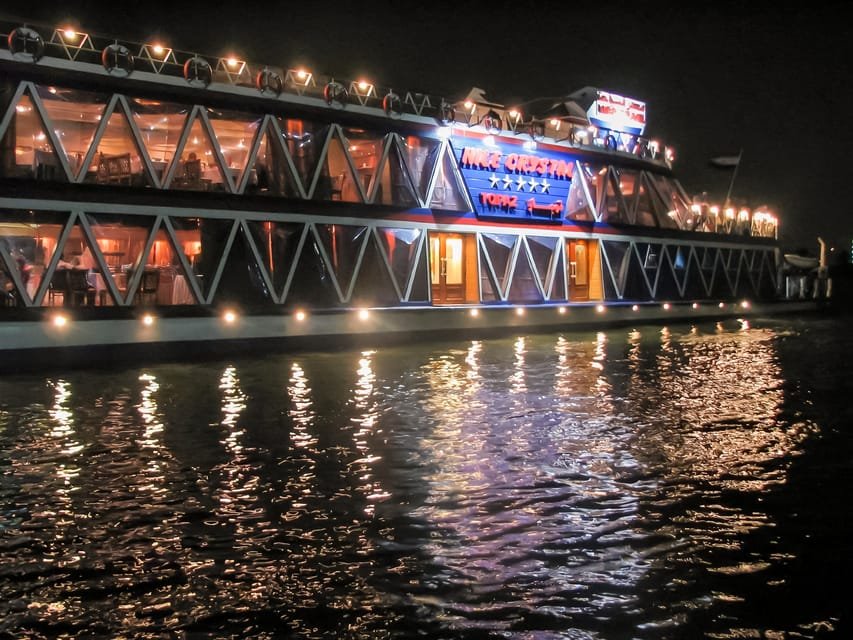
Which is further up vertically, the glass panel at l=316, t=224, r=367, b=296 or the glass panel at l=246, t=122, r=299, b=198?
the glass panel at l=246, t=122, r=299, b=198

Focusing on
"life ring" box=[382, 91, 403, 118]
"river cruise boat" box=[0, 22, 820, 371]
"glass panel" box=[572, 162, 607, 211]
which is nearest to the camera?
"river cruise boat" box=[0, 22, 820, 371]

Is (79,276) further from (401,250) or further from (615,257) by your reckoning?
(615,257)

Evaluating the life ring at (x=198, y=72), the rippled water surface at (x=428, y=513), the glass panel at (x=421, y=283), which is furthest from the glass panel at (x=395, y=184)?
the rippled water surface at (x=428, y=513)

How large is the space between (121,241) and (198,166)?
3.29 m

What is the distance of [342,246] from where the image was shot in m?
27.4

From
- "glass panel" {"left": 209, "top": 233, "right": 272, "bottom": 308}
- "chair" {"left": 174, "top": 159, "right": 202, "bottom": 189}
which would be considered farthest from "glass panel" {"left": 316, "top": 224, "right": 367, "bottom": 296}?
"chair" {"left": 174, "top": 159, "right": 202, "bottom": 189}

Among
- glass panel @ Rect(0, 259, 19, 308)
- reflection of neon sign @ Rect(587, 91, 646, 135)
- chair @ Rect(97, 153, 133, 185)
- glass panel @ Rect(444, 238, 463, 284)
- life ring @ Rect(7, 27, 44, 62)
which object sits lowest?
glass panel @ Rect(0, 259, 19, 308)

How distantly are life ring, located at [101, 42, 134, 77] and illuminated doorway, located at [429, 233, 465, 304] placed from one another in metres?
12.5

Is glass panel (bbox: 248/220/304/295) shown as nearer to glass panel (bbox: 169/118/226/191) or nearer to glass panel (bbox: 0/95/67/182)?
glass panel (bbox: 169/118/226/191)

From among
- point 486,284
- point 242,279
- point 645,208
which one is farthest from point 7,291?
point 645,208

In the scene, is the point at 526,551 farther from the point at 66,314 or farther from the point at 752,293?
the point at 752,293

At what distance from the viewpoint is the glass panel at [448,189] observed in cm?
3112

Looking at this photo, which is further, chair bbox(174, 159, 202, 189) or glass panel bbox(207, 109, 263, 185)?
glass panel bbox(207, 109, 263, 185)

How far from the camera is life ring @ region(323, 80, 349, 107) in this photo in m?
26.8
